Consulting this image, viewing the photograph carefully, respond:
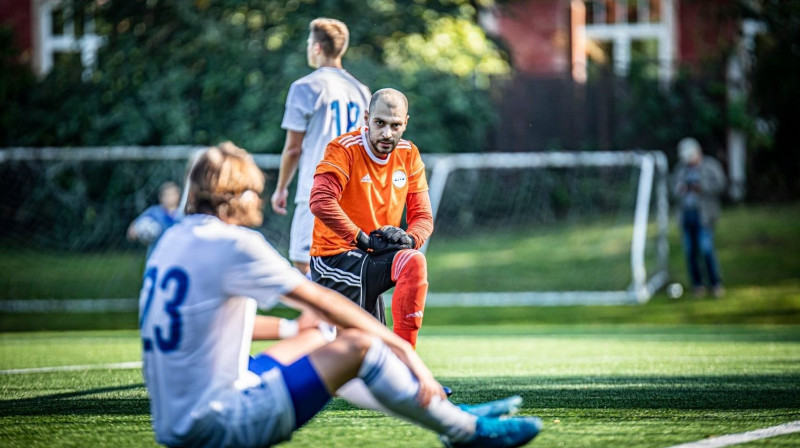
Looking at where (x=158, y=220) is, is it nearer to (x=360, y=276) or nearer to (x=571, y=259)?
(x=571, y=259)

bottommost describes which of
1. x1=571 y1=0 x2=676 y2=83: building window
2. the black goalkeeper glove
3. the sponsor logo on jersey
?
the black goalkeeper glove

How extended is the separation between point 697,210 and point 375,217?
9926 millimetres

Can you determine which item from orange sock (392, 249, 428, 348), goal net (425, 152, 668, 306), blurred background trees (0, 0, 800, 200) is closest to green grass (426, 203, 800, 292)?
goal net (425, 152, 668, 306)

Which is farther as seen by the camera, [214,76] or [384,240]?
[214,76]

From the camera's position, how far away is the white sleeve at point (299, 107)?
618 cm

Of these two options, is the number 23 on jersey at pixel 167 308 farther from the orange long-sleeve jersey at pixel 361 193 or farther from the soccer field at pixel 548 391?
the orange long-sleeve jersey at pixel 361 193

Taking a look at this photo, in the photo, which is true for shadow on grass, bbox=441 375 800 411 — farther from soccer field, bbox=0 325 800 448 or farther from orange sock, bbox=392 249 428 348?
orange sock, bbox=392 249 428 348

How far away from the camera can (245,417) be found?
3.37m

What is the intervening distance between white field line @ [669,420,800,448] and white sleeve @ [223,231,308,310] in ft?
5.81

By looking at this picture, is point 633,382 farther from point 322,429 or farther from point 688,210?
point 688,210

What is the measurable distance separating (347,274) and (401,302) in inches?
17.6

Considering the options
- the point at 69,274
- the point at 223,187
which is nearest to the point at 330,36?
the point at 223,187

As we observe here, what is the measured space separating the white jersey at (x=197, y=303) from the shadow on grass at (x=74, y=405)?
1891mm

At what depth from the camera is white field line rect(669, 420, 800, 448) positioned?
4.11m
